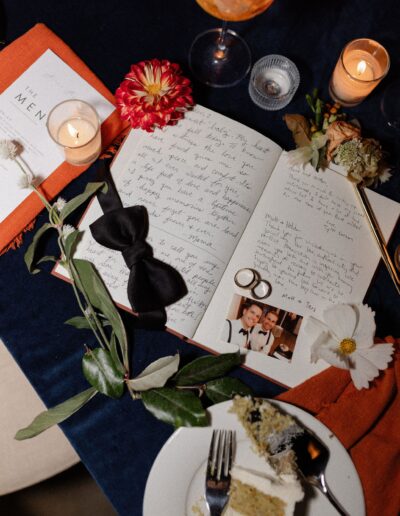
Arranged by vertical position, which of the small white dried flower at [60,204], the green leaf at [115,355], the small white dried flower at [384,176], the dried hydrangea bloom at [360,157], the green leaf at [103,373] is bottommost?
the green leaf at [103,373]

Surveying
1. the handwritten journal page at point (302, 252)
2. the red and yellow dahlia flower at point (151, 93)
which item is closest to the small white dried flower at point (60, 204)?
the red and yellow dahlia flower at point (151, 93)

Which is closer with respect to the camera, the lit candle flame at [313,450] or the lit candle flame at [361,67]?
the lit candle flame at [313,450]

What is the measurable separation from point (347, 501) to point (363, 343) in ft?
0.71

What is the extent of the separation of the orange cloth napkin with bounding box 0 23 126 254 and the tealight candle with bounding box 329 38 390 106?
365 millimetres

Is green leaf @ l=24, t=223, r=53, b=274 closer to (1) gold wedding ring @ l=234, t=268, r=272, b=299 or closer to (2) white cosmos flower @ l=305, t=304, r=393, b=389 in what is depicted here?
(1) gold wedding ring @ l=234, t=268, r=272, b=299

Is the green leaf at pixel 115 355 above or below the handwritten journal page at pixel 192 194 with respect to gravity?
below

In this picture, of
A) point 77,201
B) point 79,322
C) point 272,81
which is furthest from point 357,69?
point 79,322

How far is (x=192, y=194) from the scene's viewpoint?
81 cm

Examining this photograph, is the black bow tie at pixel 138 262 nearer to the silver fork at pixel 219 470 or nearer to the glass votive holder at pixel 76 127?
the glass votive holder at pixel 76 127

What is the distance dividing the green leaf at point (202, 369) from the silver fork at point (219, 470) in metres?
0.08

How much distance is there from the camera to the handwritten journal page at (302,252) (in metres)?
0.76

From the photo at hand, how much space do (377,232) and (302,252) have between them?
0.42 feet

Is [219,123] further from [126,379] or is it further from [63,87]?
[126,379]

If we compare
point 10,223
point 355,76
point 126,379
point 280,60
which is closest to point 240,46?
point 280,60
